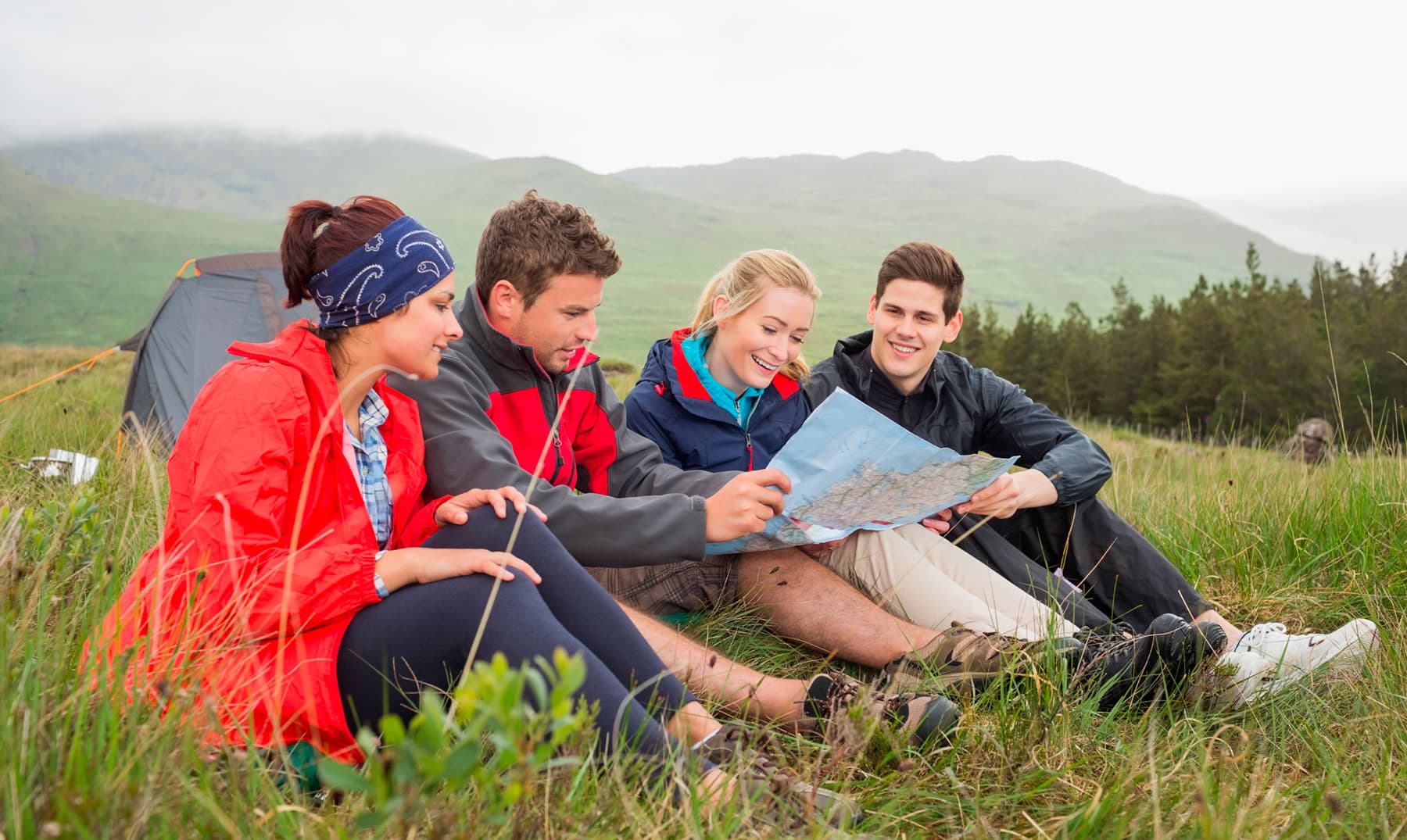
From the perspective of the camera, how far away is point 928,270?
10.8 ft

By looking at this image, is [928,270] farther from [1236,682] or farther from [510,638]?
[510,638]

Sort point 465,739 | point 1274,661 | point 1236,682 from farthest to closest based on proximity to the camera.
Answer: point 1274,661
point 1236,682
point 465,739

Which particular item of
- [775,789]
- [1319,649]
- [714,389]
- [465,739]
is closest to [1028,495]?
[1319,649]

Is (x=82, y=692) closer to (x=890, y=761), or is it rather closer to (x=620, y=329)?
(x=890, y=761)

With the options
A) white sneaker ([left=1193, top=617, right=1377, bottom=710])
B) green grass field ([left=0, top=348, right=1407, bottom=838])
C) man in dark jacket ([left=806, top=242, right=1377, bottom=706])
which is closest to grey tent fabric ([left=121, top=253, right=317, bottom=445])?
green grass field ([left=0, top=348, right=1407, bottom=838])

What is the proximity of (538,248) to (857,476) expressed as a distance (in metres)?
1.02

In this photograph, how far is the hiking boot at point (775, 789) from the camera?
144cm

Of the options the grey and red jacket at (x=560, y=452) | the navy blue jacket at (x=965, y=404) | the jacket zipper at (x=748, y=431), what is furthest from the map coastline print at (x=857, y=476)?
the navy blue jacket at (x=965, y=404)

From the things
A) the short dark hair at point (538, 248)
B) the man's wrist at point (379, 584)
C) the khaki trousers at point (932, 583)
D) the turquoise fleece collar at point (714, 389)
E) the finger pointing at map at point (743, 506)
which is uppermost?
the short dark hair at point (538, 248)

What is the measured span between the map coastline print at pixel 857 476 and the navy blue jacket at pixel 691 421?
609 millimetres

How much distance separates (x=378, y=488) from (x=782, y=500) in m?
0.92

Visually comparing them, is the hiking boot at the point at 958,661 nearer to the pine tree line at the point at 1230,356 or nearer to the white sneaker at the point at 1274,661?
the white sneaker at the point at 1274,661

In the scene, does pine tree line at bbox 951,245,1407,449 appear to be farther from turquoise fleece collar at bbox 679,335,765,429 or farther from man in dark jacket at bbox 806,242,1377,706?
turquoise fleece collar at bbox 679,335,765,429

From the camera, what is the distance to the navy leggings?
157cm
